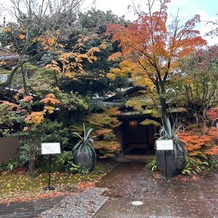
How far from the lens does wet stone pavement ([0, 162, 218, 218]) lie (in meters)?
4.77

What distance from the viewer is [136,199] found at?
18.5ft

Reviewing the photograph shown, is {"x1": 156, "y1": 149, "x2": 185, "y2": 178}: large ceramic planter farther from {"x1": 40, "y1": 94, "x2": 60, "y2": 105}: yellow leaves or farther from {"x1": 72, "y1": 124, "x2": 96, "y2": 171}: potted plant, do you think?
{"x1": 40, "y1": 94, "x2": 60, "y2": 105}: yellow leaves

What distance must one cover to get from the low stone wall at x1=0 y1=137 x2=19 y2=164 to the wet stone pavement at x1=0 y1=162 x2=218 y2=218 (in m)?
4.87

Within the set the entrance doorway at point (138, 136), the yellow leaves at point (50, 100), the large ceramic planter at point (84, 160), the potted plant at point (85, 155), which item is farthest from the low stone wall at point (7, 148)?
the entrance doorway at point (138, 136)

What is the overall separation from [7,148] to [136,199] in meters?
6.87

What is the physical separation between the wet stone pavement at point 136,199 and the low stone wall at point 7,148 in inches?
192

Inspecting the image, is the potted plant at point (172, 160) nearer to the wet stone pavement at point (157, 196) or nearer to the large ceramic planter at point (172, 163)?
the large ceramic planter at point (172, 163)

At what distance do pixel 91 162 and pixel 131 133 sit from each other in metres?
6.95

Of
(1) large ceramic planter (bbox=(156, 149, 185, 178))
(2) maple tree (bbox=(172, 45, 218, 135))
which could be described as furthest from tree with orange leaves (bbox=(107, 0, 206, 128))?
(1) large ceramic planter (bbox=(156, 149, 185, 178))

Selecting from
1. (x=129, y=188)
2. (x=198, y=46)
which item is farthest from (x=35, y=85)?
(x=198, y=46)

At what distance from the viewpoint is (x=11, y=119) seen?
773cm

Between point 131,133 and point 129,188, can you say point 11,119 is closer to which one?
point 129,188

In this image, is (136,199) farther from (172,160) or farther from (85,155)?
(85,155)

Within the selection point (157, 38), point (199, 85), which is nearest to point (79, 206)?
point (157, 38)
